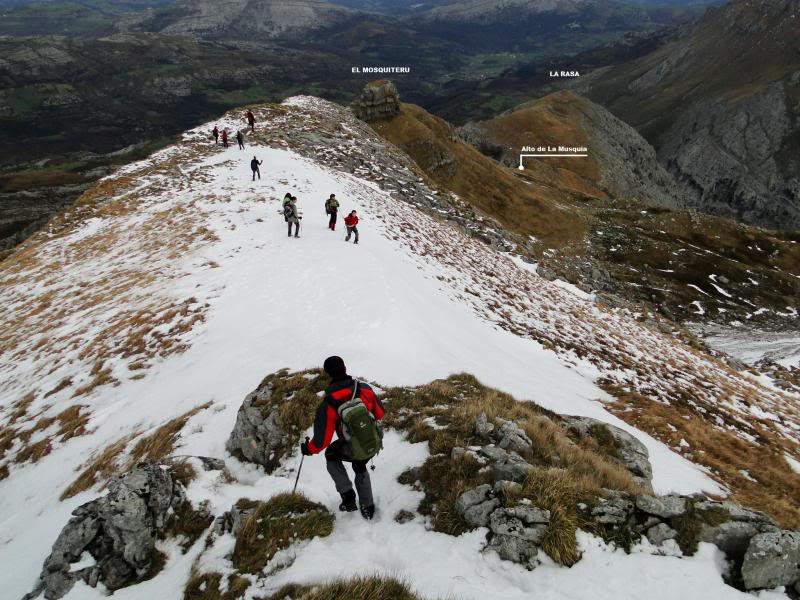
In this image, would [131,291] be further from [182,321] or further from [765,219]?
[765,219]

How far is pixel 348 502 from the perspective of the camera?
723 cm

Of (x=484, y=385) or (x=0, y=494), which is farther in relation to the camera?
(x=484, y=385)

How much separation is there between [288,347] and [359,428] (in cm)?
719

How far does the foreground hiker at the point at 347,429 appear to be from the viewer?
21.4 feet

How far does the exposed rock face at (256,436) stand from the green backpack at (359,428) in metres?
2.98

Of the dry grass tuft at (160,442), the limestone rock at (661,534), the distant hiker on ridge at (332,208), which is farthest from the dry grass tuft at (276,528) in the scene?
the distant hiker on ridge at (332,208)

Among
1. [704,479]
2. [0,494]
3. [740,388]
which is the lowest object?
[740,388]

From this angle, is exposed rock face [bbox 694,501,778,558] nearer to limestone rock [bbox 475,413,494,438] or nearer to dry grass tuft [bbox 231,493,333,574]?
limestone rock [bbox 475,413,494,438]

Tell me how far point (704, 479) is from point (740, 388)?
15513 millimetres

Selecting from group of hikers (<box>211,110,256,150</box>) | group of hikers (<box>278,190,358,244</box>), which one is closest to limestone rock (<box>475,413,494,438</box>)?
group of hikers (<box>278,190,358,244</box>)

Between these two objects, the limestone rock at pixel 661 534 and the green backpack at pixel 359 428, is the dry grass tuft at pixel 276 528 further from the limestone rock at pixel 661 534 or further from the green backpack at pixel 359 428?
the limestone rock at pixel 661 534

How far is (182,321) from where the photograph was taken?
1608 cm

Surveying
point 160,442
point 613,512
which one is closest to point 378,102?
point 160,442

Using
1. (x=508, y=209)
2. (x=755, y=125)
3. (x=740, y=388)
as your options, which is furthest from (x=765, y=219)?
(x=740, y=388)
